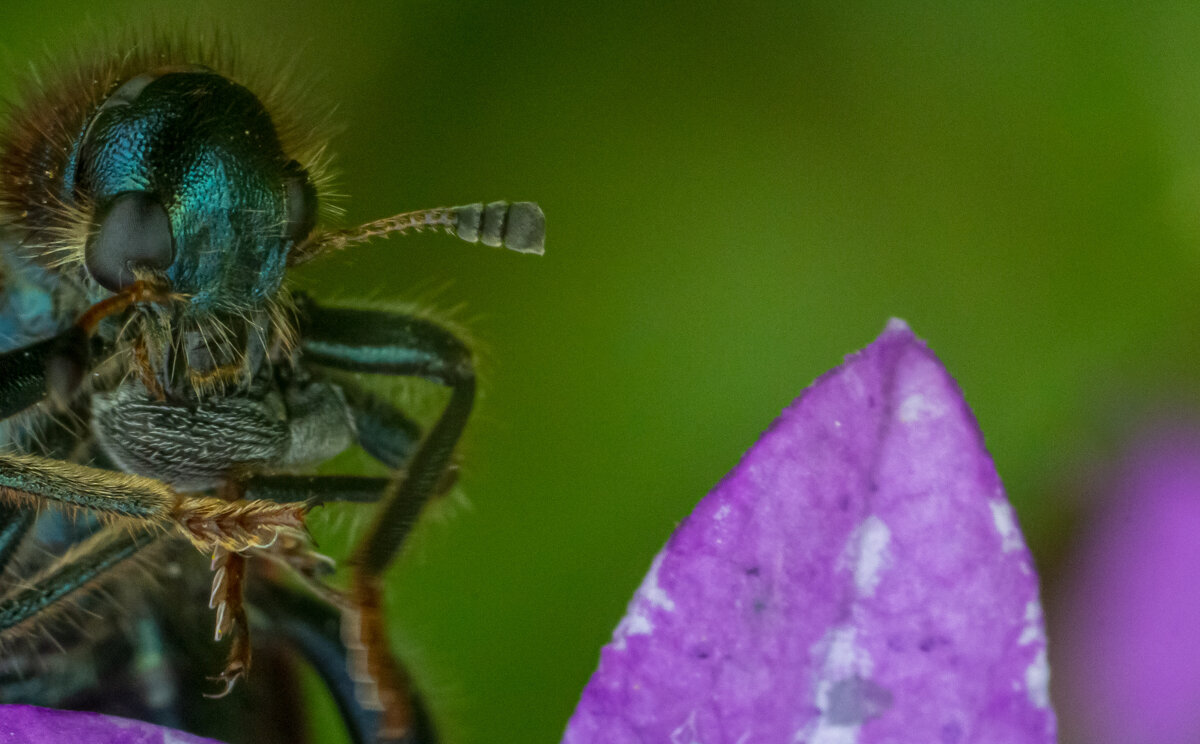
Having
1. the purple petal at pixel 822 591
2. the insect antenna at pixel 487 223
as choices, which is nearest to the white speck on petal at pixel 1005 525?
→ the purple petal at pixel 822 591

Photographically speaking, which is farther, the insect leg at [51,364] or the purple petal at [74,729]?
the insect leg at [51,364]

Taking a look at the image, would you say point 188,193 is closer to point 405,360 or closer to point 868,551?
point 405,360

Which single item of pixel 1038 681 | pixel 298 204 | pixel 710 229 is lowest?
pixel 1038 681

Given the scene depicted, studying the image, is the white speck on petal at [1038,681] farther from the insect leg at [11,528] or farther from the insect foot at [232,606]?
the insect leg at [11,528]

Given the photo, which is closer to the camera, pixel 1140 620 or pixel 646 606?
pixel 646 606

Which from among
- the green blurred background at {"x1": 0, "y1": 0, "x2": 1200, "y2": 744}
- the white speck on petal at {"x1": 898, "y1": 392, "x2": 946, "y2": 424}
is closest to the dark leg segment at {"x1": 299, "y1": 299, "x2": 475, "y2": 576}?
the white speck on petal at {"x1": 898, "y1": 392, "x2": 946, "y2": 424}

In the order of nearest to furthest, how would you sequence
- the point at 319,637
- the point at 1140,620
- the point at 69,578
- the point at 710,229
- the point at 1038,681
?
the point at 1038,681, the point at 69,578, the point at 319,637, the point at 1140,620, the point at 710,229

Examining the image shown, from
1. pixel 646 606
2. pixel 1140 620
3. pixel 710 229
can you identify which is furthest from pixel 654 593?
pixel 710 229
